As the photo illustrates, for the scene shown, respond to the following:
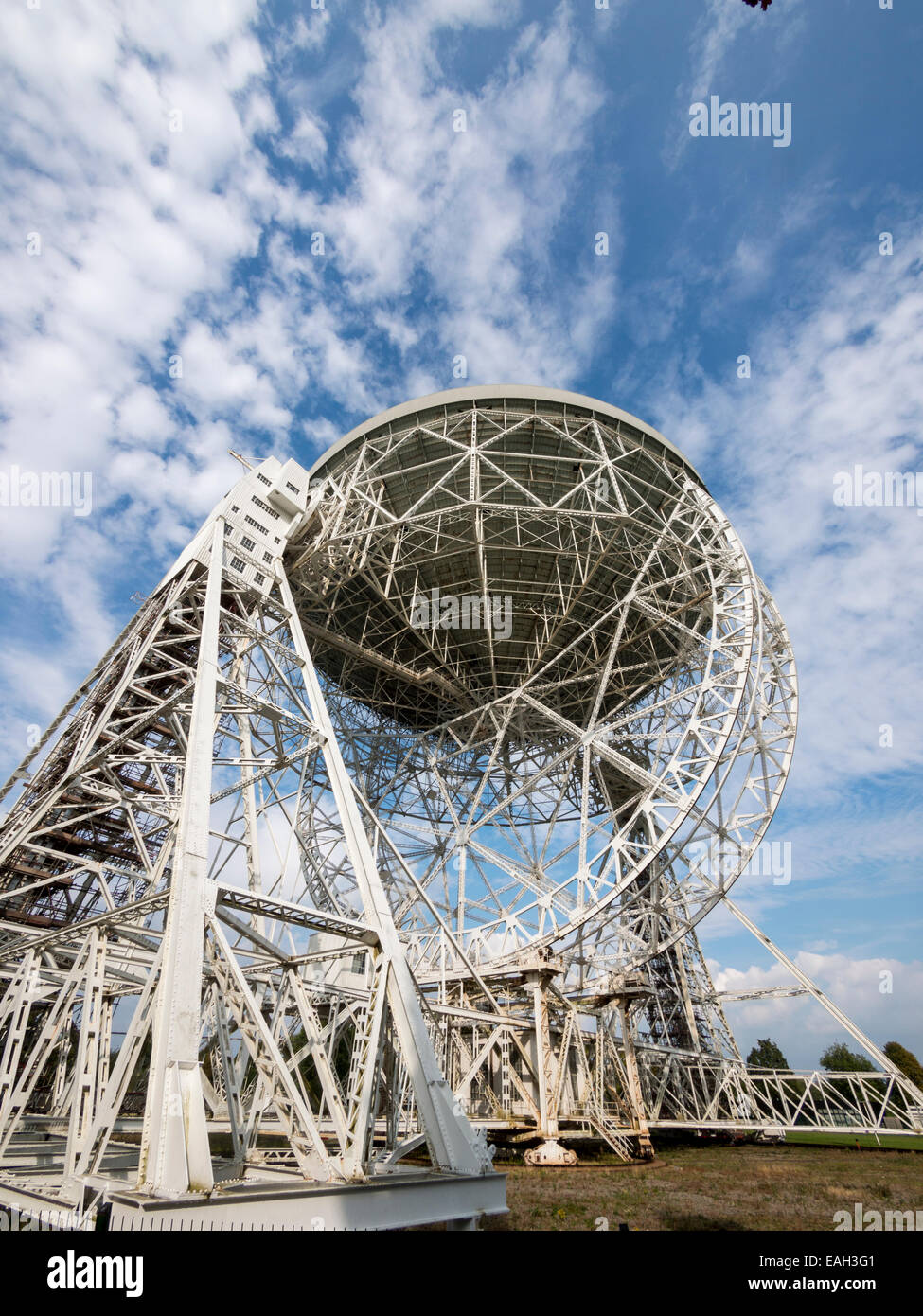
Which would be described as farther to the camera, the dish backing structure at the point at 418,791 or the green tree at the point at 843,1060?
the green tree at the point at 843,1060

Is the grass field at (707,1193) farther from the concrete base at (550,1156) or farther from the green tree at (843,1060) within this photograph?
the green tree at (843,1060)

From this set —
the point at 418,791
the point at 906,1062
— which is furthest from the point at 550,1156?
the point at 906,1062

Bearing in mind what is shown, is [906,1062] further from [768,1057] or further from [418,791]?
[418,791]

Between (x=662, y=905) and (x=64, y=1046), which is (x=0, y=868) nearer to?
(x=64, y=1046)

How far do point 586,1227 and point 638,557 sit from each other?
14.5 meters

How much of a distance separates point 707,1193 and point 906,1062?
5743 centimetres

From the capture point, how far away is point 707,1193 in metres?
11.8

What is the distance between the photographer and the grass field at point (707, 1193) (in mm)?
9164

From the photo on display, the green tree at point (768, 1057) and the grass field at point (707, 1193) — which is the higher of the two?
the grass field at point (707, 1193)

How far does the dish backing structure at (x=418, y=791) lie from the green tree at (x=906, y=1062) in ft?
129

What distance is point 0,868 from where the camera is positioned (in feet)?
44.1

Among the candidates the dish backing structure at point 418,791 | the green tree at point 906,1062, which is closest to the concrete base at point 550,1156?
the dish backing structure at point 418,791
